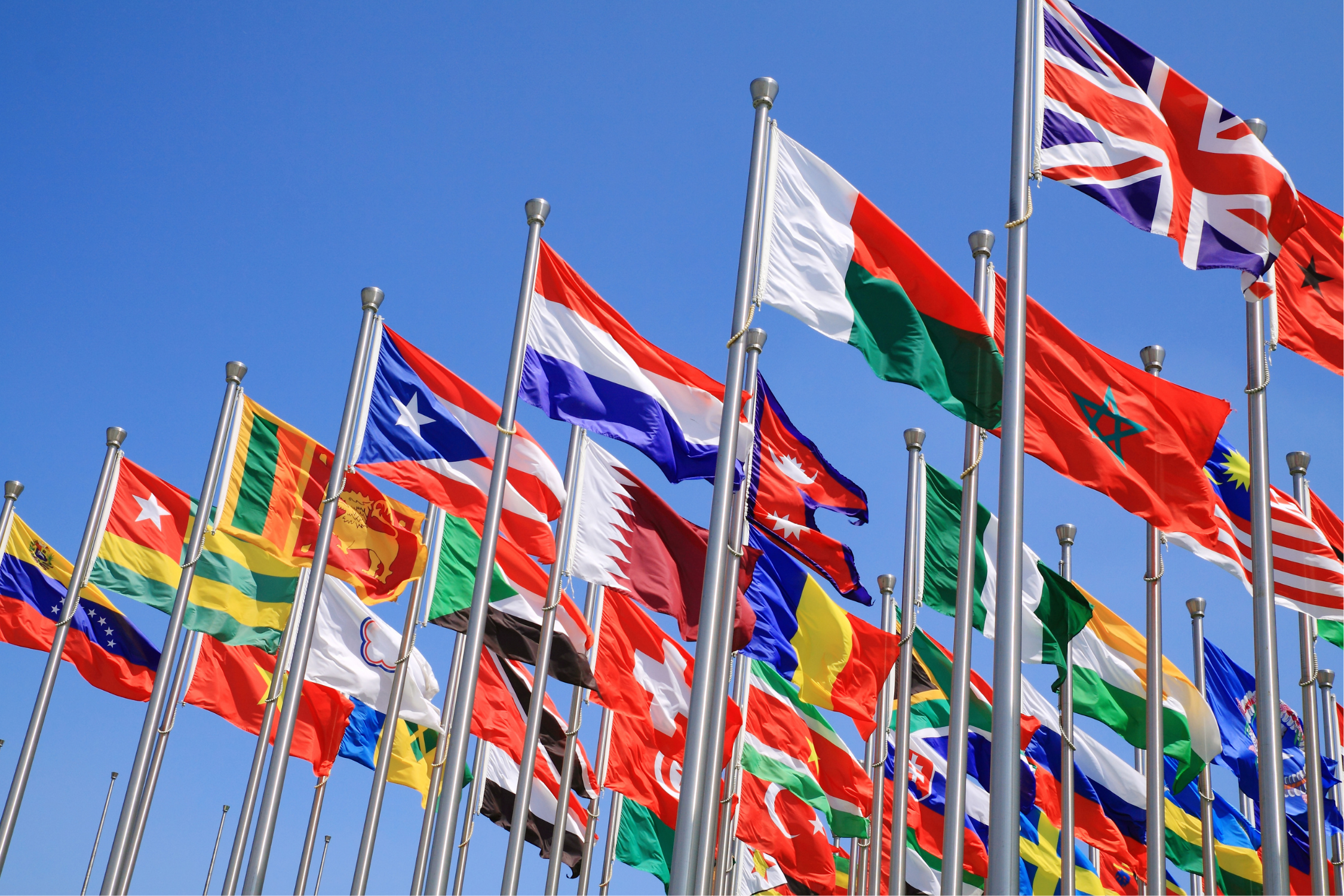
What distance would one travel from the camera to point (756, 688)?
22328mm

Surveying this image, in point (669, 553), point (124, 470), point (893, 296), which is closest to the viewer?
point (893, 296)

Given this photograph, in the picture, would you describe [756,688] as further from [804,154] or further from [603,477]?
[804,154]

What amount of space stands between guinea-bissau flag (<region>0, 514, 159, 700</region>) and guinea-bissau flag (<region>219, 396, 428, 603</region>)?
355cm

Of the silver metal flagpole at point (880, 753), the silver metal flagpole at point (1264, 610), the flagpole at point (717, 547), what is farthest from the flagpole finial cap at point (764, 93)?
the silver metal flagpole at point (880, 753)

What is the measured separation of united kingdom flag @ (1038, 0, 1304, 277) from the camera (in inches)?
468

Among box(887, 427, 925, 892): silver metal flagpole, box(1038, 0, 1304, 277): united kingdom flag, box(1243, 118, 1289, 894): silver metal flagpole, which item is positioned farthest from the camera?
box(887, 427, 925, 892): silver metal flagpole

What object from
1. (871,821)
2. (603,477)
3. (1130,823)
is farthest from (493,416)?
(1130,823)

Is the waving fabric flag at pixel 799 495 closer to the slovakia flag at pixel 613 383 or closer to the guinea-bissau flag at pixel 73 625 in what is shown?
the slovakia flag at pixel 613 383

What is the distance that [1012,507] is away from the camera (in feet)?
32.2

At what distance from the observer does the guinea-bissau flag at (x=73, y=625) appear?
20.0 metres

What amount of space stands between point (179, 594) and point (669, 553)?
21.7 ft

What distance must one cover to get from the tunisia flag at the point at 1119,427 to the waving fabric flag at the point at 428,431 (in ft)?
22.1

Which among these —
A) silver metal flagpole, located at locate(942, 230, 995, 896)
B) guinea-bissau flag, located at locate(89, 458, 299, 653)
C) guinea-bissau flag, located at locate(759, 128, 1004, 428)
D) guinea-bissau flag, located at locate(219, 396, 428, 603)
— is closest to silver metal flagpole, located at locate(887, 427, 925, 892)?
silver metal flagpole, located at locate(942, 230, 995, 896)

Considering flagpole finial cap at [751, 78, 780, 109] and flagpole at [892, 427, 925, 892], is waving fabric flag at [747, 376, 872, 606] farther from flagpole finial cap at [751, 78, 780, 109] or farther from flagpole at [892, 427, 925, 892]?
flagpole finial cap at [751, 78, 780, 109]
